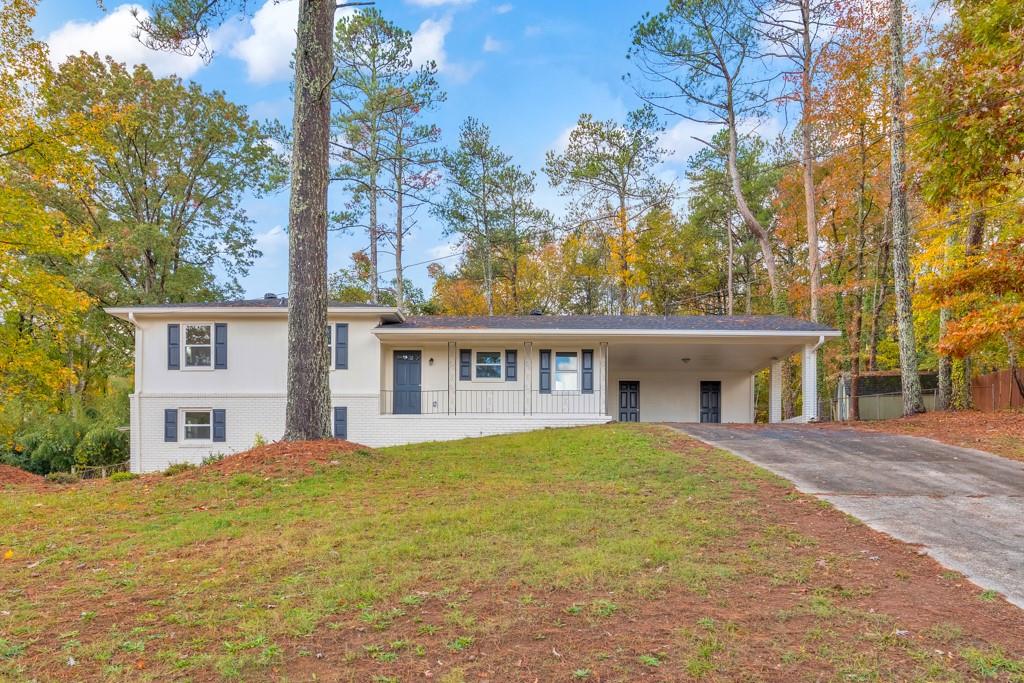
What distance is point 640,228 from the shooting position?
2569 cm

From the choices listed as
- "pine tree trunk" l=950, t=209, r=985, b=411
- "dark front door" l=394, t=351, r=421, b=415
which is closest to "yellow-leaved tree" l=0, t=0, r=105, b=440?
"dark front door" l=394, t=351, r=421, b=415

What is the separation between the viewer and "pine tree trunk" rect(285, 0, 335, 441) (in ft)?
28.9

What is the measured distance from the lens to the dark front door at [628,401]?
19391 mm

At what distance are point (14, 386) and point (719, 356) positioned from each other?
18.7m

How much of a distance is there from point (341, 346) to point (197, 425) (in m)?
4.26

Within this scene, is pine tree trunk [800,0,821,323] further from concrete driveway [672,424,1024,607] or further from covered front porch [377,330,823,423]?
concrete driveway [672,424,1024,607]

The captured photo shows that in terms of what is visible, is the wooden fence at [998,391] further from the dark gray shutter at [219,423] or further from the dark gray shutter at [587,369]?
the dark gray shutter at [219,423]

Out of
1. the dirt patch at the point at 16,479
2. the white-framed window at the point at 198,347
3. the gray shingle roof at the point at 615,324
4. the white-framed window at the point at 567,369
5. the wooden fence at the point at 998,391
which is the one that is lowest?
the dirt patch at the point at 16,479

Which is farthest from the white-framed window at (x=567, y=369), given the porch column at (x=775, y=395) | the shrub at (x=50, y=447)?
the shrub at (x=50, y=447)

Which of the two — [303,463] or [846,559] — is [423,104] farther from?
[846,559]

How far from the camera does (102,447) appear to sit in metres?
17.5

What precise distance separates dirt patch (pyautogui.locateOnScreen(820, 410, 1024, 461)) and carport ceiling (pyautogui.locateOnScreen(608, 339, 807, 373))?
2.65 metres

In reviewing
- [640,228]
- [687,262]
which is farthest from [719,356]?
[687,262]

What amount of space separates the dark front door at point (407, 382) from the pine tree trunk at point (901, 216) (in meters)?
12.1
